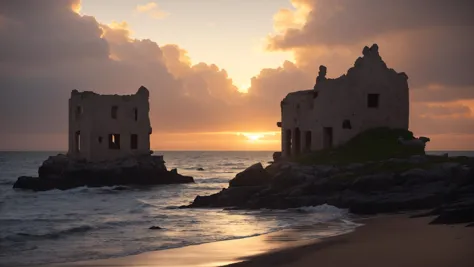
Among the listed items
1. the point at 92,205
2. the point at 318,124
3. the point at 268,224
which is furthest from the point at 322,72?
the point at 268,224

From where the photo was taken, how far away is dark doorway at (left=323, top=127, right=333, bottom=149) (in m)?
49.9

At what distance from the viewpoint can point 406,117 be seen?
5006 cm

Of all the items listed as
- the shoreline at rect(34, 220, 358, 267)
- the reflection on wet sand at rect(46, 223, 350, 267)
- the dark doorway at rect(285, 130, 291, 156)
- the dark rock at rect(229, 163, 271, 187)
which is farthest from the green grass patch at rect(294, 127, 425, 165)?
the reflection on wet sand at rect(46, 223, 350, 267)

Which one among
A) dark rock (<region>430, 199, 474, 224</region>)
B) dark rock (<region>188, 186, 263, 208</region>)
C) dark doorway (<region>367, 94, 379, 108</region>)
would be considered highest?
dark doorway (<region>367, 94, 379, 108</region>)

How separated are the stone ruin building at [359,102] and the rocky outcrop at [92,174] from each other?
2343 centimetres

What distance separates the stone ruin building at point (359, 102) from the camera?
48719 mm

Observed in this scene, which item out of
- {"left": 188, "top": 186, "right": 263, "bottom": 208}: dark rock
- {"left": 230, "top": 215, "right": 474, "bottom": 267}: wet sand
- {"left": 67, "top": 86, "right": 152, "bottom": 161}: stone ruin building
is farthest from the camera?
{"left": 67, "top": 86, "right": 152, "bottom": 161}: stone ruin building

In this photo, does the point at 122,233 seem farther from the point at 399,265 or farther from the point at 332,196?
the point at 399,265

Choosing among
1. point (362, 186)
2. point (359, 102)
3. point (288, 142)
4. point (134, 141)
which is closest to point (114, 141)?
point (134, 141)

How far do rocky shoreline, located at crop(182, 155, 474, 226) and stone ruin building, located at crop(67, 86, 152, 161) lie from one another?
26621 millimetres

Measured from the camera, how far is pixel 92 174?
64.1 metres

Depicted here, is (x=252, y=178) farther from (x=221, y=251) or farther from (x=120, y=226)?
(x=221, y=251)

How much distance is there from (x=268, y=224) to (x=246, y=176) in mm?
13402

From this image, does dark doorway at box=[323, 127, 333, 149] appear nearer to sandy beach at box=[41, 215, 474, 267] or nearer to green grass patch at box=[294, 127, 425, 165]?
green grass patch at box=[294, 127, 425, 165]
